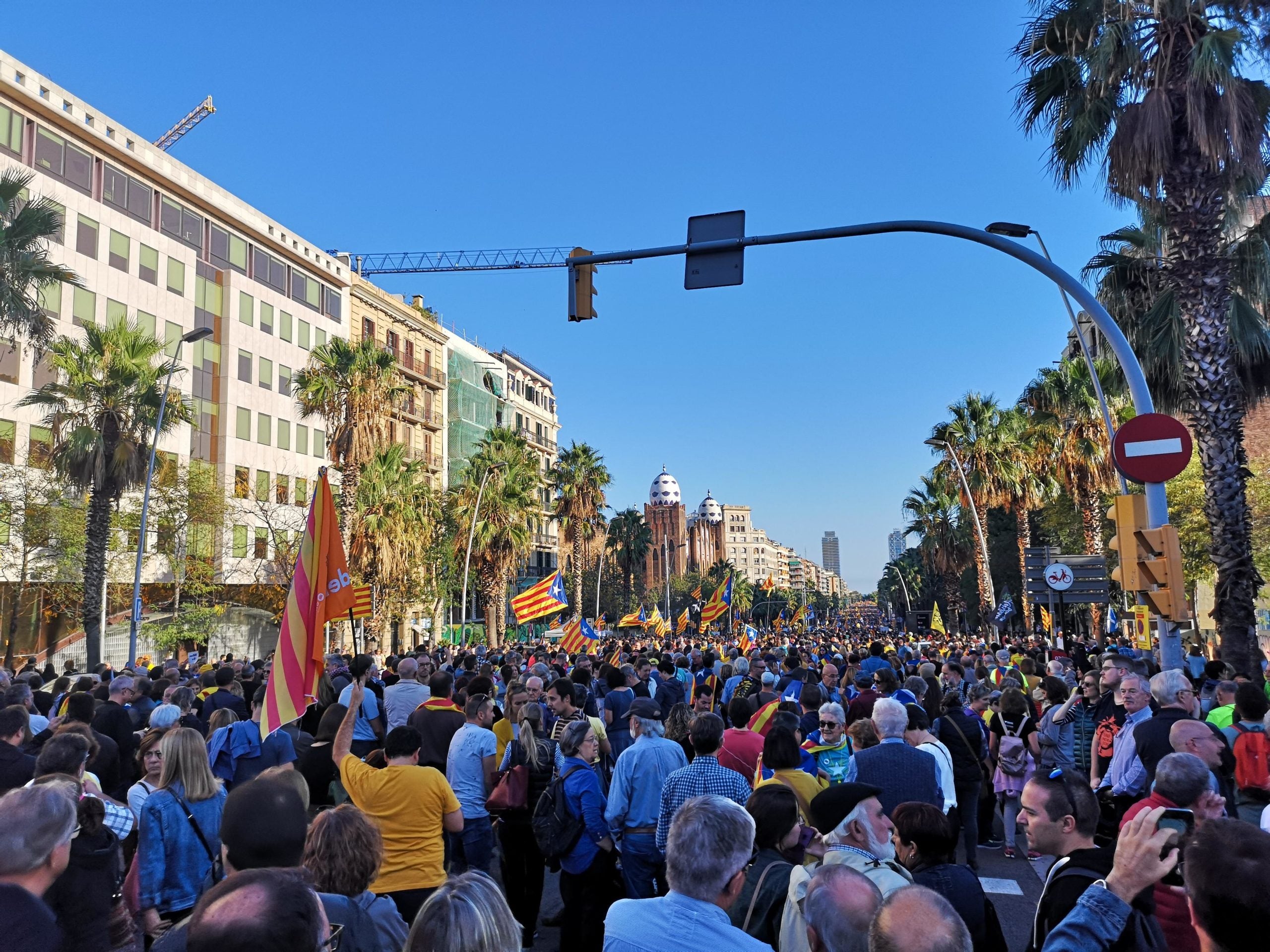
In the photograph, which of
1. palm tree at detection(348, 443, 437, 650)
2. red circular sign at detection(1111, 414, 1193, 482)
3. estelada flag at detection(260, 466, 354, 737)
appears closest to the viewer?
estelada flag at detection(260, 466, 354, 737)

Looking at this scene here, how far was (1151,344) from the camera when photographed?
52.3 feet

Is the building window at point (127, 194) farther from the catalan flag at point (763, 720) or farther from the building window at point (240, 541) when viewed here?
the catalan flag at point (763, 720)

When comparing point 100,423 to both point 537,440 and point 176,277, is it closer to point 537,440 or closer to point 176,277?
point 176,277

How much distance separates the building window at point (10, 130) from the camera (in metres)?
30.6

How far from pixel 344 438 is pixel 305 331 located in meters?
16.0

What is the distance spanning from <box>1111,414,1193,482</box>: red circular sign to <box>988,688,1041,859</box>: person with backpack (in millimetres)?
2596

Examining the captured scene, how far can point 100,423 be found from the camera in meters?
25.2

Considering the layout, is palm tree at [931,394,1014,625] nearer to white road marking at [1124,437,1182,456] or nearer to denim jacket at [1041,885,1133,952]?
white road marking at [1124,437,1182,456]

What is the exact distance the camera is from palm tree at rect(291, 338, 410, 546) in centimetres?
3325

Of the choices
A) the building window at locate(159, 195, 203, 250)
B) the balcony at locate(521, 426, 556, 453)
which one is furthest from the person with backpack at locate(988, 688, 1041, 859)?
the balcony at locate(521, 426, 556, 453)

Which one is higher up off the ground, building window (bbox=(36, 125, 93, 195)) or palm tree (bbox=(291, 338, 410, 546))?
building window (bbox=(36, 125, 93, 195))

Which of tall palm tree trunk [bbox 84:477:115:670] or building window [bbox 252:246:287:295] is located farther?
building window [bbox 252:246:287:295]

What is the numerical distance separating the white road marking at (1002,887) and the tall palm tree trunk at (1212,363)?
6143 mm

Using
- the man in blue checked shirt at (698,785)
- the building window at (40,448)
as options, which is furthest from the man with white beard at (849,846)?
the building window at (40,448)
